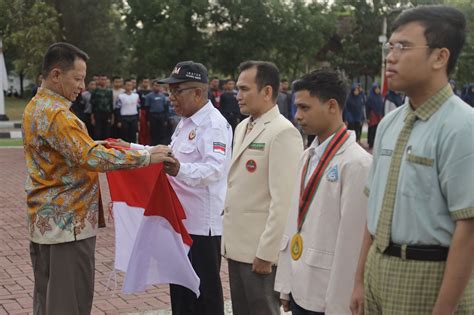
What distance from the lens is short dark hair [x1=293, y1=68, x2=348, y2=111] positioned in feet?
10.6

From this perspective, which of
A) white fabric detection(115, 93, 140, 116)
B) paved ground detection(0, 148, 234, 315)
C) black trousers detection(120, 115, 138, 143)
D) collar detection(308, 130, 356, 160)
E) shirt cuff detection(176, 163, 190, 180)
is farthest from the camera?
black trousers detection(120, 115, 138, 143)

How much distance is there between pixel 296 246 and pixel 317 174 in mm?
382

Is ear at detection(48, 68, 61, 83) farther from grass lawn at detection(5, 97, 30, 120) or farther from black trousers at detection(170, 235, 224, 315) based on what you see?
grass lawn at detection(5, 97, 30, 120)

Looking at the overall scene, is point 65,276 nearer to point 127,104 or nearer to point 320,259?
point 320,259

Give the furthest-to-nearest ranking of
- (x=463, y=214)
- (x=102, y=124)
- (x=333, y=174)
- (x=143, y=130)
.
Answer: (x=143, y=130), (x=102, y=124), (x=333, y=174), (x=463, y=214)

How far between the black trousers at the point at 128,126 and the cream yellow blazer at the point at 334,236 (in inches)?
546

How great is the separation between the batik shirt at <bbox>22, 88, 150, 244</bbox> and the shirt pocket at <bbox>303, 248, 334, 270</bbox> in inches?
52.9

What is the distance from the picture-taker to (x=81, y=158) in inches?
143

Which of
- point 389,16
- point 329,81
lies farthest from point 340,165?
point 389,16

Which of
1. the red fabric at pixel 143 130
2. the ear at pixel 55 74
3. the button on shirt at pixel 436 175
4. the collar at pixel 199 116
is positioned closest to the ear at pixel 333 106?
the button on shirt at pixel 436 175

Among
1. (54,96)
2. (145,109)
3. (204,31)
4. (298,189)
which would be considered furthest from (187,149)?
(204,31)

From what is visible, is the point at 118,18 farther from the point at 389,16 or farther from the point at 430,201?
the point at 430,201

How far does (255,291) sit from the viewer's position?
12.4 feet

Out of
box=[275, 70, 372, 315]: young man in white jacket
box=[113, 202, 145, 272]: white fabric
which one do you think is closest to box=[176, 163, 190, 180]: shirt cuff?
box=[113, 202, 145, 272]: white fabric
